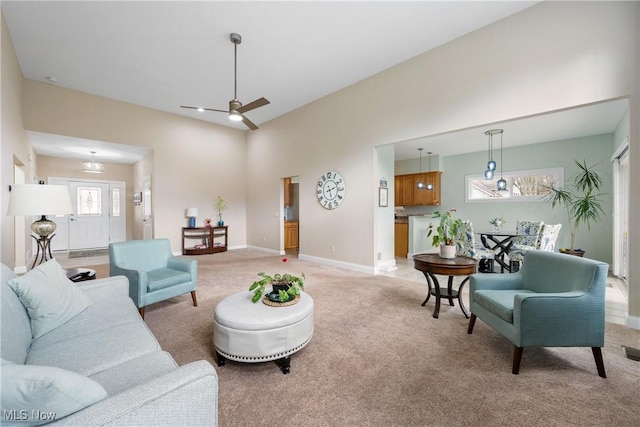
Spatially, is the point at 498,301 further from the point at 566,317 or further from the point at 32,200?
the point at 32,200

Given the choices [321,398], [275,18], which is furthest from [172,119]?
[321,398]

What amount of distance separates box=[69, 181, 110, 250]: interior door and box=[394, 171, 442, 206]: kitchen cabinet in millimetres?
8930

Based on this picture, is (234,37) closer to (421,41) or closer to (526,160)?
(421,41)

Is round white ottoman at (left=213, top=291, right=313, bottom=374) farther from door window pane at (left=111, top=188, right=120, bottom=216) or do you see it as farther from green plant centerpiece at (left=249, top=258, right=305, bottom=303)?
door window pane at (left=111, top=188, right=120, bottom=216)

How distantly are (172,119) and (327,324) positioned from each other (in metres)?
6.29

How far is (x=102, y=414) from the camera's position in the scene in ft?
2.64

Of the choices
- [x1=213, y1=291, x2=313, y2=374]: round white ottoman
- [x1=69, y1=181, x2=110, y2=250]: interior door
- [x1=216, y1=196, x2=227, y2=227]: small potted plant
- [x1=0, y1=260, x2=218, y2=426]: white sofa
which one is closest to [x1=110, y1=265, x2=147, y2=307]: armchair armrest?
[x1=0, y1=260, x2=218, y2=426]: white sofa

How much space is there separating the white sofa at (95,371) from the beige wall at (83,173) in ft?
23.9

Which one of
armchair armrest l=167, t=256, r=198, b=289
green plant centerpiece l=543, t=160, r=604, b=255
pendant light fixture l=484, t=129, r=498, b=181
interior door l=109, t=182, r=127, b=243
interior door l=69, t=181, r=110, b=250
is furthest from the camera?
interior door l=109, t=182, r=127, b=243

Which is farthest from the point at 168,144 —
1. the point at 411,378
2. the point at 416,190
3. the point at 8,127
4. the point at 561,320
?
the point at 561,320

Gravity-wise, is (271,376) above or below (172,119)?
below

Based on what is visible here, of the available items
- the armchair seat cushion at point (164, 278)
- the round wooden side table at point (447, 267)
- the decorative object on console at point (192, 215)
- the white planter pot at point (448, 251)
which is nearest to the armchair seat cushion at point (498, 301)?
the round wooden side table at point (447, 267)

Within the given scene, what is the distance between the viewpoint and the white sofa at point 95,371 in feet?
2.50

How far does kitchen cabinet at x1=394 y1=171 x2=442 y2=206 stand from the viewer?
300 inches
